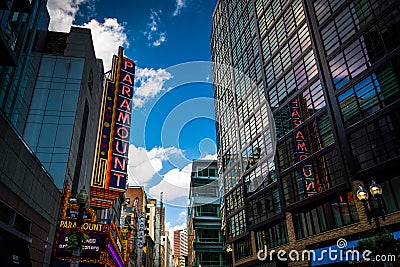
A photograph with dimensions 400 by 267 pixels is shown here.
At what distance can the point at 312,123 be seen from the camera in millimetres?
32094

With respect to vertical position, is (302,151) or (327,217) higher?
(302,151)

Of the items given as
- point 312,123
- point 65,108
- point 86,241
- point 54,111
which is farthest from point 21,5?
point 312,123

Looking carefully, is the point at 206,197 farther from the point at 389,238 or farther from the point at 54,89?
the point at 389,238

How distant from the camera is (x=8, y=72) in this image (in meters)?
28.4

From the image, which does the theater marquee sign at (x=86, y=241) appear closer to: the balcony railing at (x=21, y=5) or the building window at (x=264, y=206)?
the balcony railing at (x=21, y=5)

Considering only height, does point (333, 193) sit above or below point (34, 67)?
below

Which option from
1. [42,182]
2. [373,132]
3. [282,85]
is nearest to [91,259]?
[42,182]

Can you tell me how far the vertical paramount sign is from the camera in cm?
3369

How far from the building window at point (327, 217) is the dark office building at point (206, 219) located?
35642 millimetres

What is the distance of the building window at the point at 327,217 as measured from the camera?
26562 mm

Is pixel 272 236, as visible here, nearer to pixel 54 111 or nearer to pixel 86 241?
pixel 86 241

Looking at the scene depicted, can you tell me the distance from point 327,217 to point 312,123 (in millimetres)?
9374

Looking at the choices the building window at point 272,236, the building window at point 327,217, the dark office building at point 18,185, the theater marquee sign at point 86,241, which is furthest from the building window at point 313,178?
the dark office building at point 18,185

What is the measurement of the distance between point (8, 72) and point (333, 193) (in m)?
31.3
